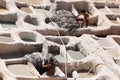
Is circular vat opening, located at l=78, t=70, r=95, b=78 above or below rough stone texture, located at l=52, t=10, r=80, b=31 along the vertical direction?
below

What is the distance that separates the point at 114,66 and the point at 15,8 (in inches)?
287

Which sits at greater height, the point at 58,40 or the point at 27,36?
the point at 27,36

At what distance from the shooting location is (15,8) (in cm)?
2136

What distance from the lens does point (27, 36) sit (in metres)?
19.1

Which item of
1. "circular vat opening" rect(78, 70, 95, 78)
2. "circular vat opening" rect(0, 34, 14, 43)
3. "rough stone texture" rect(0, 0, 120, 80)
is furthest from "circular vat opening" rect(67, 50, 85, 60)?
"circular vat opening" rect(0, 34, 14, 43)

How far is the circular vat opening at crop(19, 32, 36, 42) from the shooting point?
1891 centimetres

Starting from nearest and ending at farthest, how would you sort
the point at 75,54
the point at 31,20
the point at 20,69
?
the point at 20,69
the point at 75,54
the point at 31,20

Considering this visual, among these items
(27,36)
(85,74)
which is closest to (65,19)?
(27,36)

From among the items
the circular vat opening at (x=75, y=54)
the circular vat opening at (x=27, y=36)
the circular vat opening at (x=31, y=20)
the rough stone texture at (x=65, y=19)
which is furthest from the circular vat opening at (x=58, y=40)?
the circular vat opening at (x=31, y=20)

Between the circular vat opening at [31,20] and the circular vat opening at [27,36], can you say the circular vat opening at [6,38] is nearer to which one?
the circular vat opening at [27,36]

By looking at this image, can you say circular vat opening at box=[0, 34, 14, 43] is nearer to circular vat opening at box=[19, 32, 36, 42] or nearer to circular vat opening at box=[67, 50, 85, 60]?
circular vat opening at box=[19, 32, 36, 42]

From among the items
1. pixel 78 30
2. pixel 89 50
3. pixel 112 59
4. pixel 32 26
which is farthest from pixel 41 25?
pixel 112 59

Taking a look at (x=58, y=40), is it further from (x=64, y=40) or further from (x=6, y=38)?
(x=6, y=38)

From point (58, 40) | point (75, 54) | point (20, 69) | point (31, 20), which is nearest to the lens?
point (20, 69)
